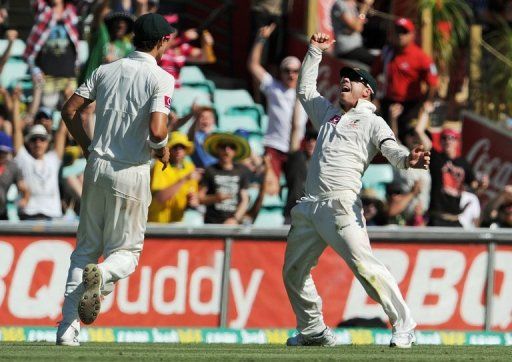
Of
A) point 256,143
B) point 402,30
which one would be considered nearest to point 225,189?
point 256,143

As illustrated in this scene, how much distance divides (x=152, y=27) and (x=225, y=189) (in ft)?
17.7

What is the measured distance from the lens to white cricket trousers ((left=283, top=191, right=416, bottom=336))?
1134 centimetres

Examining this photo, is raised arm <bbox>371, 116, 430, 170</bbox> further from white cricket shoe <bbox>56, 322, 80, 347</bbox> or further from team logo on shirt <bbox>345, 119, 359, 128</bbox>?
white cricket shoe <bbox>56, 322, 80, 347</bbox>

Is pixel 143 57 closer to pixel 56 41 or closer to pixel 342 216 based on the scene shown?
pixel 342 216

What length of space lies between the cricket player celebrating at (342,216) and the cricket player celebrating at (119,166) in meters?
1.42

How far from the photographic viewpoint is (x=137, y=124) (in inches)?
414

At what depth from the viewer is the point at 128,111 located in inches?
414

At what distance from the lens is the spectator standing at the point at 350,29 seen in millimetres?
19078

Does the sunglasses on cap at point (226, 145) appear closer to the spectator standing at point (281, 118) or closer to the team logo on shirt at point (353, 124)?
the spectator standing at point (281, 118)

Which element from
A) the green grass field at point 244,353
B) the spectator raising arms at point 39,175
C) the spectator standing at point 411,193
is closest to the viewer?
the green grass field at point 244,353

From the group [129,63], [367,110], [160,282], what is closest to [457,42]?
[160,282]

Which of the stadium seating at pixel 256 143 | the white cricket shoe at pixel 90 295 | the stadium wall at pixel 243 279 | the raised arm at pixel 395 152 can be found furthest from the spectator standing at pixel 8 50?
the white cricket shoe at pixel 90 295

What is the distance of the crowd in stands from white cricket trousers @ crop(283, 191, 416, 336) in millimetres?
3444

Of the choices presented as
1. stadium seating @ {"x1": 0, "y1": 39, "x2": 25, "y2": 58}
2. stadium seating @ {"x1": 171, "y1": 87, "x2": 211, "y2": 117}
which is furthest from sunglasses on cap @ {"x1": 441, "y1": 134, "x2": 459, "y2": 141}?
stadium seating @ {"x1": 0, "y1": 39, "x2": 25, "y2": 58}
